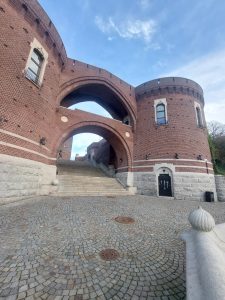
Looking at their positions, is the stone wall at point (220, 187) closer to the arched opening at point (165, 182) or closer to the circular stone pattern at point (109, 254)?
the arched opening at point (165, 182)

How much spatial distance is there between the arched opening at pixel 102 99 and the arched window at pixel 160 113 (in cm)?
286

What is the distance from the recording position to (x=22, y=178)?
893 cm

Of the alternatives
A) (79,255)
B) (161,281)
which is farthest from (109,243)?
(161,281)

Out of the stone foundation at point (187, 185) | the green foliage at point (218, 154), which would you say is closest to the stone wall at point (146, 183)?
the stone foundation at point (187, 185)

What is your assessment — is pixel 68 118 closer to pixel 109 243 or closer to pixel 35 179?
pixel 35 179

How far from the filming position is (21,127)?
9234 millimetres

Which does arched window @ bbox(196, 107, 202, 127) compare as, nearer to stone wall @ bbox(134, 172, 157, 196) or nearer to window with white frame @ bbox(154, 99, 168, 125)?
window with white frame @ bbox(154, 99, 168, 125)

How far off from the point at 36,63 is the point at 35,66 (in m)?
0.26

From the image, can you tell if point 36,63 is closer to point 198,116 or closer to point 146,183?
point 146,183

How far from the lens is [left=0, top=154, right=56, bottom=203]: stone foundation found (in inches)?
310

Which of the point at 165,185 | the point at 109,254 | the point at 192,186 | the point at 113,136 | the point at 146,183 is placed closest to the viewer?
the point at 109,254

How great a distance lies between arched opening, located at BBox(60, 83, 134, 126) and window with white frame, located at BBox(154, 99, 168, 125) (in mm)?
2766

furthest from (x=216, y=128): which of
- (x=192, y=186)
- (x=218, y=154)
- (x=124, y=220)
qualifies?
(x=124, y=220)

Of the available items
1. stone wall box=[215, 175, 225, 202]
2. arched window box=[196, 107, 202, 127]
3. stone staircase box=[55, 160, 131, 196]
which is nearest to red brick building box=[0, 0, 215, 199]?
arched window box=[196, 107, 202, 127]
